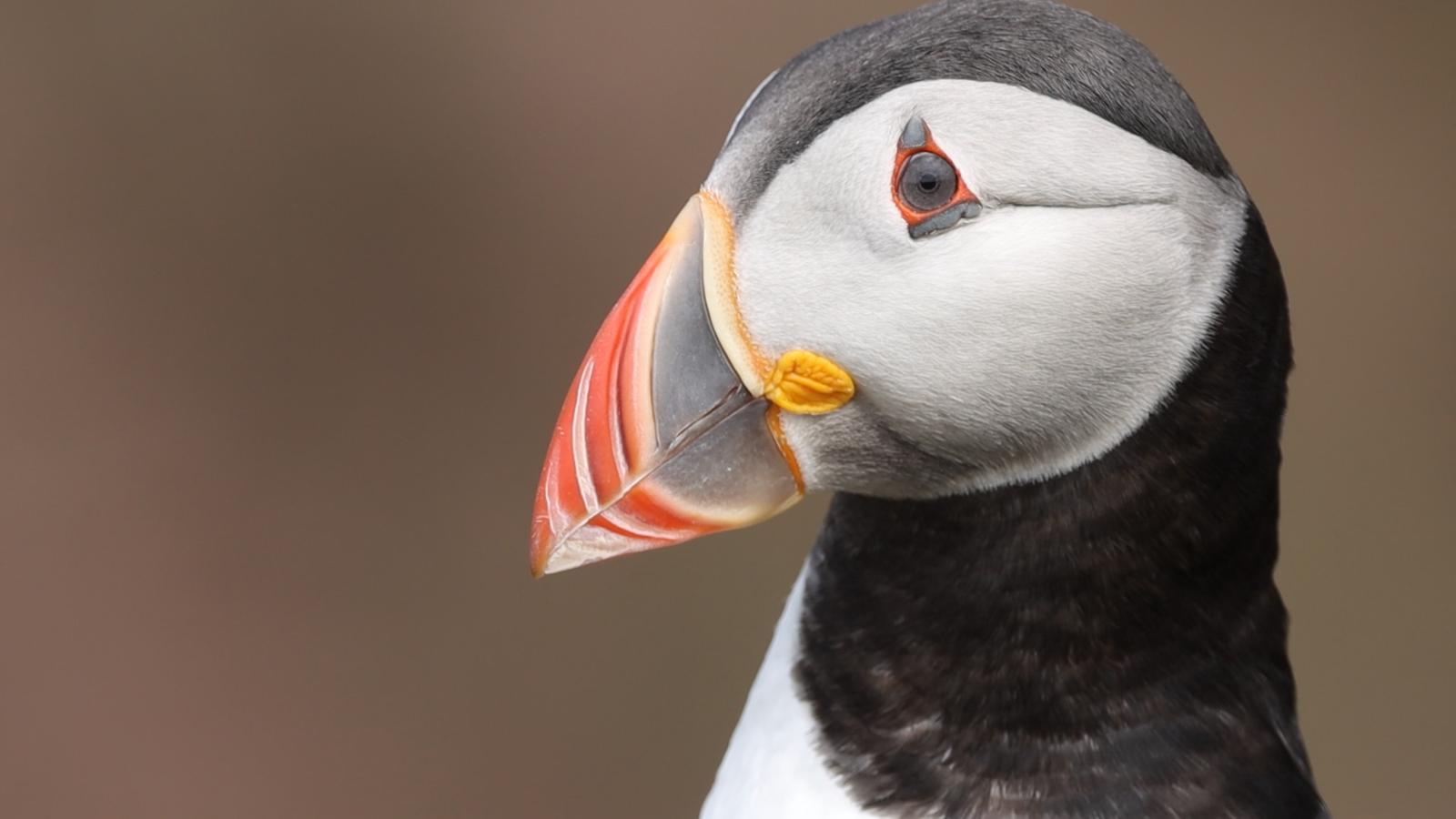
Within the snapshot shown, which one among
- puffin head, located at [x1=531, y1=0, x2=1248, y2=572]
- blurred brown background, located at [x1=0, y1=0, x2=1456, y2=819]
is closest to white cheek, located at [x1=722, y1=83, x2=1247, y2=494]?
puffin head, located at [x1=531, y1=0, x2=1248, y2=572]

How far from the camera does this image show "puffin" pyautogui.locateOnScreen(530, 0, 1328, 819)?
1027mm

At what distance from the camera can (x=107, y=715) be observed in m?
3.01

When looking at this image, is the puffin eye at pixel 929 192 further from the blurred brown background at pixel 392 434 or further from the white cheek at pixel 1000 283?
the blurred brown background at pixel 392 434

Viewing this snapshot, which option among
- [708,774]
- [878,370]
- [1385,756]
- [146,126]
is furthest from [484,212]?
[878,370]

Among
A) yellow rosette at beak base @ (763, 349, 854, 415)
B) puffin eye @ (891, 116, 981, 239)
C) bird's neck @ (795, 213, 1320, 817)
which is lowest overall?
bird's neck @ (795, 213, 1320, 817)

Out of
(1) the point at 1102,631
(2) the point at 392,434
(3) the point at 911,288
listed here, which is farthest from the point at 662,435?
(2) the point at 392,434

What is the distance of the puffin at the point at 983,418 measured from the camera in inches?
40.4

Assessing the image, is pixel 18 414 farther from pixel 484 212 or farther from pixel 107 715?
pixel 484 212

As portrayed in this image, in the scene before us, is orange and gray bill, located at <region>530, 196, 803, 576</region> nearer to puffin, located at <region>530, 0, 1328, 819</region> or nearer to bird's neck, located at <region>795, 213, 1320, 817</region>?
puffin, located at <region>530, 0, 1328, 819</region>

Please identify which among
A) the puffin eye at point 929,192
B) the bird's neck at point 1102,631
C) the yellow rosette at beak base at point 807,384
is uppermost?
the puffin eye at point 929,192

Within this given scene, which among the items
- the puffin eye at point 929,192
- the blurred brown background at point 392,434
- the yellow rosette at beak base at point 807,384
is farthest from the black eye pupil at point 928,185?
the blurred brown background at point 392,434

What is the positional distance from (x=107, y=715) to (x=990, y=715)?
89.5 inches

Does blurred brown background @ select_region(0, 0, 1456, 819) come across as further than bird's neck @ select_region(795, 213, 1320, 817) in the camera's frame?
Yes

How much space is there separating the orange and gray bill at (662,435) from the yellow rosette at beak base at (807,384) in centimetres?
2
